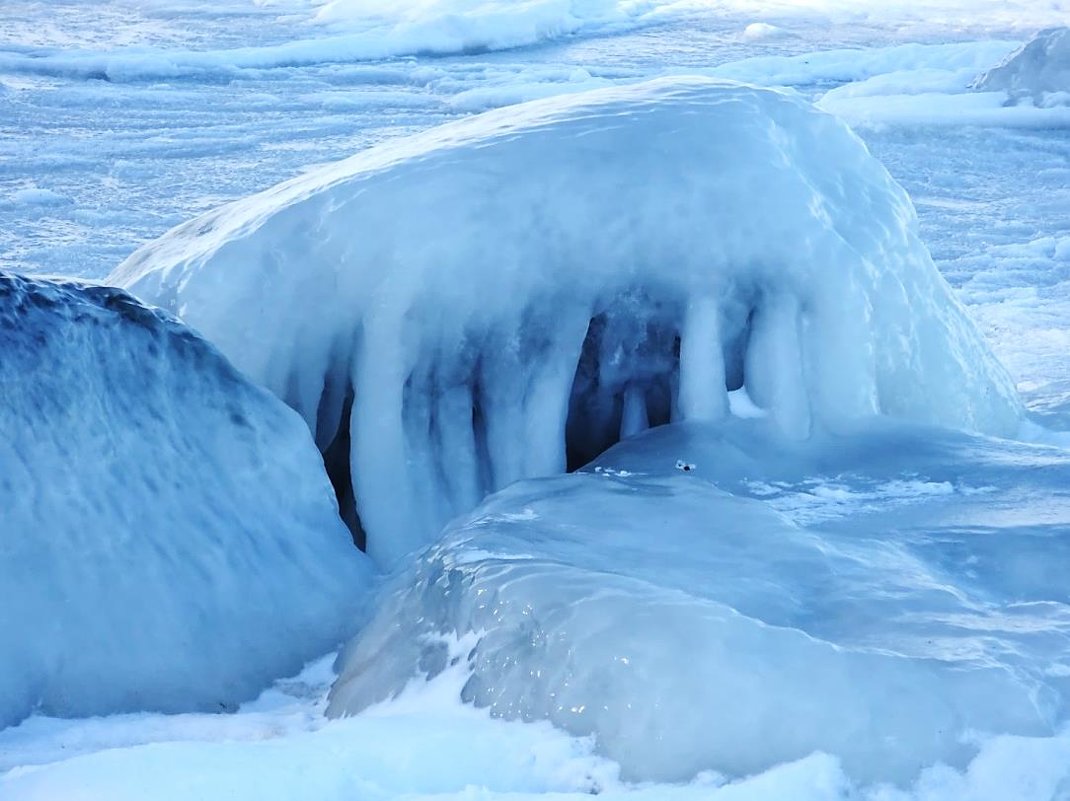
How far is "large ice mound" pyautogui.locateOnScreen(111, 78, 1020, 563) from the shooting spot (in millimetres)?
2373

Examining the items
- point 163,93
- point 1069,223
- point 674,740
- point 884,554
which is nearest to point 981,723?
point 674,740

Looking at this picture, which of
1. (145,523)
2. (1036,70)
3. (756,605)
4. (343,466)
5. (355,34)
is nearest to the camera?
(756,605)

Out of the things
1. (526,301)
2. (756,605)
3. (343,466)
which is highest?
(526,301)

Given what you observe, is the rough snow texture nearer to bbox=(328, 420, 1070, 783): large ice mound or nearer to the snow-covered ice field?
the snow-covered ice field

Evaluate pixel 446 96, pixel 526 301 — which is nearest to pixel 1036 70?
pixel 446 96

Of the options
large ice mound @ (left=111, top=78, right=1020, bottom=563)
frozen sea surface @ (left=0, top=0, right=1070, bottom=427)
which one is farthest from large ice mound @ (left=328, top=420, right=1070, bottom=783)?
frozen sea surface @ (left=0, top=0, right=1070, bottom=427)

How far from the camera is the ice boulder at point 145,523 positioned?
1815mm

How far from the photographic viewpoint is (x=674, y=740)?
4.58 feet

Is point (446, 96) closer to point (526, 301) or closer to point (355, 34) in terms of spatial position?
point (355, 34)

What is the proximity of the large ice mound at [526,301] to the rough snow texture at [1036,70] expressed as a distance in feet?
22.1

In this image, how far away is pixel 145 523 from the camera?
77.1 inches

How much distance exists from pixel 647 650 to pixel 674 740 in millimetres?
118

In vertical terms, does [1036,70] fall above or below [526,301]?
below

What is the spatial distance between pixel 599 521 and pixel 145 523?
0.63 m
